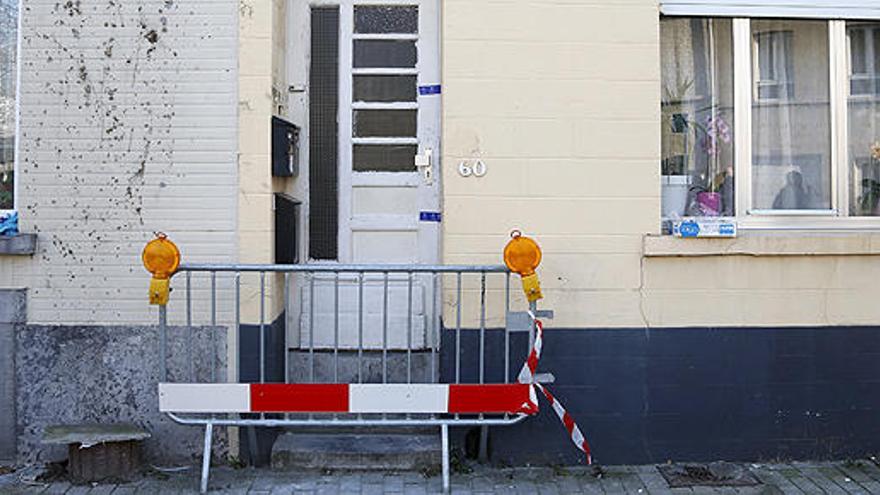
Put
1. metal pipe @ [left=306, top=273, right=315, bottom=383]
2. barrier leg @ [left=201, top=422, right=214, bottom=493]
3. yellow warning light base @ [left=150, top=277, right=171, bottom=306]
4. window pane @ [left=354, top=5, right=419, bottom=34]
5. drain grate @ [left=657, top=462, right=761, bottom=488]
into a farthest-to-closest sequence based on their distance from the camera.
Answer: window pane @ [left=354, top=5, right=419, bottom=34], metal pipe @ [left=306, top=273, right=315, bottom=383], drain grate @ [left=657, top=462, right=761, bottom=488], barrier leg @ [left=201, top=422, right=214, bottom=493], yellow warning light base @ [left=150, top=277, right=171, bottom=306]

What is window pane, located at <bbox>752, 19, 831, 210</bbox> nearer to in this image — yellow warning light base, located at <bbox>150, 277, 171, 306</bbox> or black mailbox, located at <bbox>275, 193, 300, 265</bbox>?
black mailbox, located at <bbox>275, 193, 300, 265</bbox>

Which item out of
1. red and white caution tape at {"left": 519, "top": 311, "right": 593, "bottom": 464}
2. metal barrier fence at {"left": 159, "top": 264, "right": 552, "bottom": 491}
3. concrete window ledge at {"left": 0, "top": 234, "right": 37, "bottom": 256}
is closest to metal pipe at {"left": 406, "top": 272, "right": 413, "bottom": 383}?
metal barrier fence at {"left": 159, "top": 264, "right": 552, "bottom": 491}

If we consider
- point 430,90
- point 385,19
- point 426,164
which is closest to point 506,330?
point 426,164

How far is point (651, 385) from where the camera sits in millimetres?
6254

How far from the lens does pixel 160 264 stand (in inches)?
220

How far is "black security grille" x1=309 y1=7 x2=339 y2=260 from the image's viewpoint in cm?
662

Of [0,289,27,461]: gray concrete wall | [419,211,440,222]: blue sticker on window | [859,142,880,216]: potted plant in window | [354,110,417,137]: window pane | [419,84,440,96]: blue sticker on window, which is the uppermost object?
[419,84,440,96]: blue sticker on window

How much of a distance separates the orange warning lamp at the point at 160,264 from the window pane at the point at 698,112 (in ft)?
10.2

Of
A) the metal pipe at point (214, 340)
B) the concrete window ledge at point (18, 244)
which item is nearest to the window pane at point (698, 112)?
the metal pipe at point (214, 340)

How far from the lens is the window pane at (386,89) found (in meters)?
6.63

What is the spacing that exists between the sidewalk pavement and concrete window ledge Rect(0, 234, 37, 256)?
1296 mm

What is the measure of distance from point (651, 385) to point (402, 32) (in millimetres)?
2738

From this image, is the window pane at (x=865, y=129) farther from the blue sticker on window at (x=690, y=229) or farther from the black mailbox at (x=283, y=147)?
the black mailbox at (x=283, y=147)

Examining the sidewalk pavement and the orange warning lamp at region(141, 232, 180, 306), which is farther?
the sidewalk pavement
